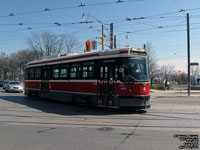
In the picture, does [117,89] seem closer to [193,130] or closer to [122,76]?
[122,76]

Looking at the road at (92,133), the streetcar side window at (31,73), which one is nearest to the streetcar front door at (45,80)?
the streetcar side window at (31,73)

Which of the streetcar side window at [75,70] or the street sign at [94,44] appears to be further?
the street sign at [94,44]

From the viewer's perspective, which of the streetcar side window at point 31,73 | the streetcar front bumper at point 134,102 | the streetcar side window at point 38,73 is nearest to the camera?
the streetcar front bumper at point 134,102

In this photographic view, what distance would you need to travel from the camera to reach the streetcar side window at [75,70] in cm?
1244

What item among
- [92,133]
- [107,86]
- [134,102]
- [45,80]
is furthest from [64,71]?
[92,133]

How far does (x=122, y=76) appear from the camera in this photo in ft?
33.1

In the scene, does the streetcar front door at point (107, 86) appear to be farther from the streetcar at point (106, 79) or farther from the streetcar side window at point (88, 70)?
the streetcar side window at point (88, 70)

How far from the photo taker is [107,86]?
10.5 m

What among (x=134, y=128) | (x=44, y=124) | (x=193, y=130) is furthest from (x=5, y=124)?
(x=193, y=130)

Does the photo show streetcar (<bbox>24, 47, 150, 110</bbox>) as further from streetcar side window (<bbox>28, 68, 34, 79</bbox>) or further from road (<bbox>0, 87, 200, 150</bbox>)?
streetcar side window (<bbox>28, 68, 34, 79</bbox>)

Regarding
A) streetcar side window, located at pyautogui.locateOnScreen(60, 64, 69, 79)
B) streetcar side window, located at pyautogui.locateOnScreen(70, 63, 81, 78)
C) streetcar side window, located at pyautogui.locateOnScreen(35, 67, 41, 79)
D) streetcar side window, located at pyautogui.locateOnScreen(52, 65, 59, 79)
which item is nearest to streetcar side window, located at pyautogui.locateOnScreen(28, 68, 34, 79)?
streetcar side window, located at pyautogui.locateOnScreen(35, 67, 41, 79)

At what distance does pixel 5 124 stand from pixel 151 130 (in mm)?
5417

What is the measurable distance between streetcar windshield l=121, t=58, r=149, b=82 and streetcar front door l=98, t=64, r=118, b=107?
0.50 metres

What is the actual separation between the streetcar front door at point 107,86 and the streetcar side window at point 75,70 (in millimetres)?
1925
